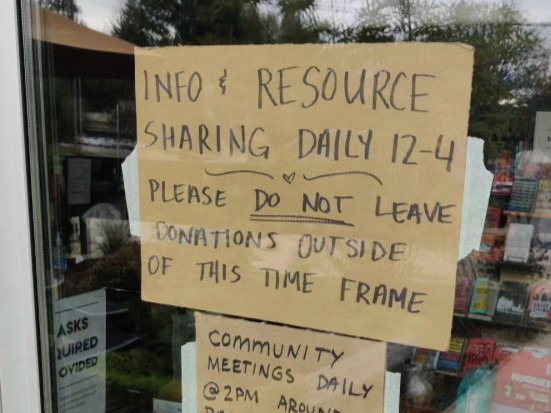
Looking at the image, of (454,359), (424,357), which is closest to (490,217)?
(424,357)

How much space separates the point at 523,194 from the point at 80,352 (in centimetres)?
109

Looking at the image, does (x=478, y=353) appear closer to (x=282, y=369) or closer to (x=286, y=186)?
(x=282, y=369)

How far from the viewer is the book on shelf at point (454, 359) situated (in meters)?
0.94

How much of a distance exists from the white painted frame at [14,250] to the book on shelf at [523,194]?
3.40 feet

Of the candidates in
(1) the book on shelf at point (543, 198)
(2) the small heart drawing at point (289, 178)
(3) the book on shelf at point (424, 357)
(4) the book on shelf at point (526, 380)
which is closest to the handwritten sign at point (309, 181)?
(2) the small heart drawing at point (289, 178)

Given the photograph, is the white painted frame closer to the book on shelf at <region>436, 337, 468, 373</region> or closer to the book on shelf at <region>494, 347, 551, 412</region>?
the book on shelf at <region>436, 337, 468, 373</region>

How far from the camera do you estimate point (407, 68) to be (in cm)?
60

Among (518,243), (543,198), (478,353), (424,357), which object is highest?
(543,198)

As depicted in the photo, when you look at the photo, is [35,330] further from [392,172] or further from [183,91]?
[392,172]

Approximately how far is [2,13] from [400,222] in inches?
27.3

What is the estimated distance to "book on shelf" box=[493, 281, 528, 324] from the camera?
3.99 ft

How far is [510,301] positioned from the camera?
125 centimetres

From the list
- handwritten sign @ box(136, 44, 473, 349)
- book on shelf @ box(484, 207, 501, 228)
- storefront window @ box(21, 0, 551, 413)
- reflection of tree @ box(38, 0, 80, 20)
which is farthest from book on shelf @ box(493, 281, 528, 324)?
reflection of tree @ box(38, 0, 80, 20)

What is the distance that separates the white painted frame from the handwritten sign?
0.69ft
